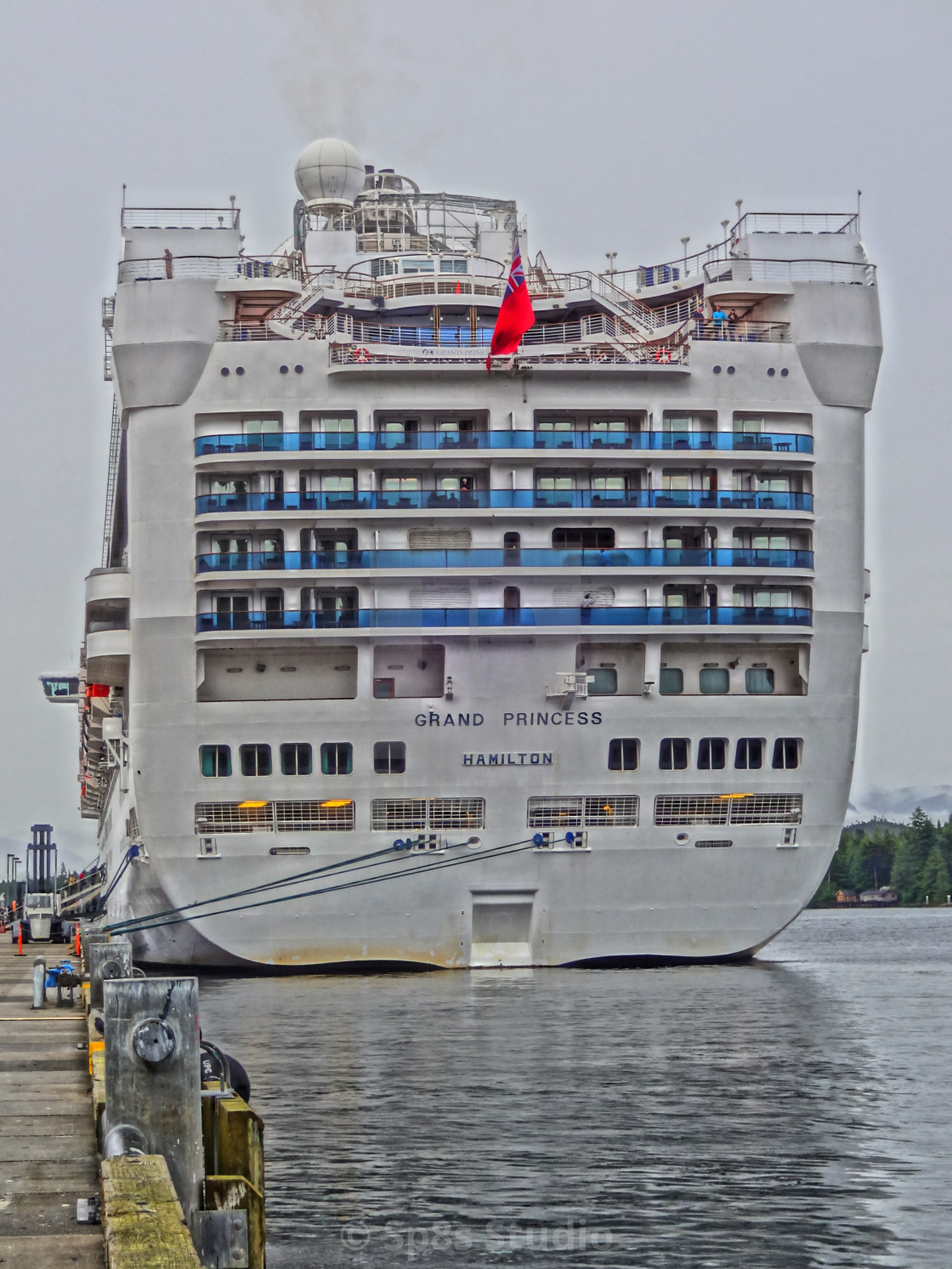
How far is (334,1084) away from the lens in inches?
1044

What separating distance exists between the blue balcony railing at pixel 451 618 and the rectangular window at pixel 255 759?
2.87 meters

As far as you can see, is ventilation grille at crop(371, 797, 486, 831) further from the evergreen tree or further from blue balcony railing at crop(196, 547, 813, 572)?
the evergreen tree

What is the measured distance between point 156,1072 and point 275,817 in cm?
3182

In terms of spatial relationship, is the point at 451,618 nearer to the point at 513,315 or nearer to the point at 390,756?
the point at 390,756

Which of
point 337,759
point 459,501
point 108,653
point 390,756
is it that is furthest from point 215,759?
point 459,501

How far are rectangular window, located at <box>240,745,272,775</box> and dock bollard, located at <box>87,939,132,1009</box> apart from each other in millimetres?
19266

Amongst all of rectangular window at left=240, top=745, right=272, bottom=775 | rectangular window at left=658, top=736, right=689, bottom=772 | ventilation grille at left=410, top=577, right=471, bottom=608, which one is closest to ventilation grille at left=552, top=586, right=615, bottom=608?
ventilation grille at left=410, top=577, right=471, bottom=608

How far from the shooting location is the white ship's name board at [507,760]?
4519 cm

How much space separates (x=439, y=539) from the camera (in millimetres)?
46906

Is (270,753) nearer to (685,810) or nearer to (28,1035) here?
(685,810)

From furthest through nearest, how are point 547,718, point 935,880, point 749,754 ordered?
point 935,880 < point 749,754 < point 547,718

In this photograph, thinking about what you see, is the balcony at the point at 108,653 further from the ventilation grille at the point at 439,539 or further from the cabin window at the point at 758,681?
the cabin window at the point at 758,681

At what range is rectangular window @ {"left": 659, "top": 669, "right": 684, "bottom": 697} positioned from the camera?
4709 cm

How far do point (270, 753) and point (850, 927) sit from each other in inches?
2864
